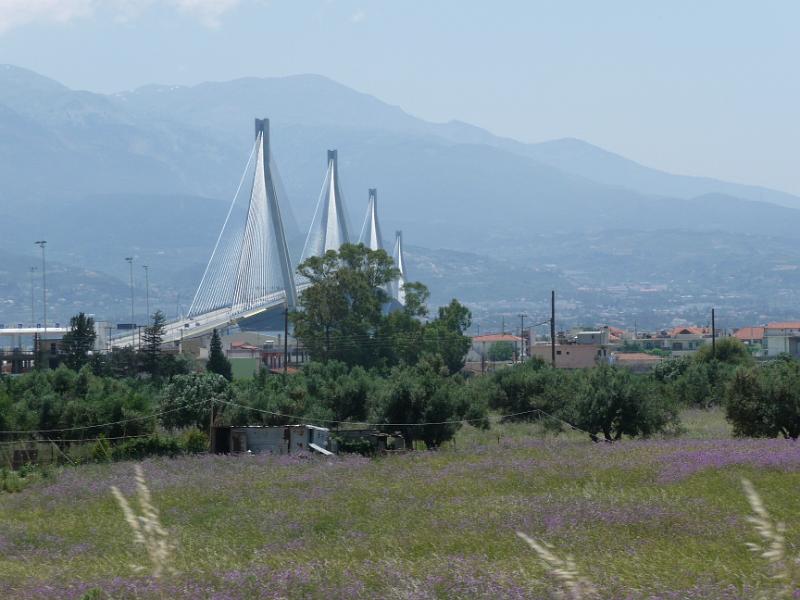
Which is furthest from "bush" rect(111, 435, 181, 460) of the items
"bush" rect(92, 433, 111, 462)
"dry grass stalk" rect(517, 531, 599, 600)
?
"dry grass stalk" rect(517, 531, 599, 600)

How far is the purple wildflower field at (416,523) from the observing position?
10.9 meters

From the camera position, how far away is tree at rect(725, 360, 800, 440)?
34.0 metres

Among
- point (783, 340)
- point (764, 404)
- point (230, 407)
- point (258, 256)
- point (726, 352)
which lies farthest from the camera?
point (783, 340)

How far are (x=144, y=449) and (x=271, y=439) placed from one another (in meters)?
3.41

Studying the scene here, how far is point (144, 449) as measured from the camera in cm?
3375

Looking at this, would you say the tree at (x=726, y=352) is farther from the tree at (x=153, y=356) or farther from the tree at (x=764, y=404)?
the tree at (x=764, y=404)

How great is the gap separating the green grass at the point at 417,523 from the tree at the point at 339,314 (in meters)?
37.4

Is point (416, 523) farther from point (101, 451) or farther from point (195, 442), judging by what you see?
point (195, 442)

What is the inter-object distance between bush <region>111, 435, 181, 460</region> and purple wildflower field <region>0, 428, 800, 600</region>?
9.45ft

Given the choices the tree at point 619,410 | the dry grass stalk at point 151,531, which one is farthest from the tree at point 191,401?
the dry grass stalk at point 151,531

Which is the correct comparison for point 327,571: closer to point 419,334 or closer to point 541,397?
point 541,397

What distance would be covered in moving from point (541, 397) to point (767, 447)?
18601mm

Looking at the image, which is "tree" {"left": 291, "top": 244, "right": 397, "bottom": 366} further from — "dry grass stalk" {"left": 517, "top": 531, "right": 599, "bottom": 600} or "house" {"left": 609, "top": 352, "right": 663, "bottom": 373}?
"dry grass stalk" {"left": 517, "top": 531, "right": 599, "bottom": 600}

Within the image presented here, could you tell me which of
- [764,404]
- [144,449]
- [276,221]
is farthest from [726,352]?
[144,449]
